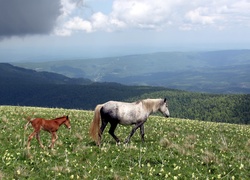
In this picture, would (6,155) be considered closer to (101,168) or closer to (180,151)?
(101,168)

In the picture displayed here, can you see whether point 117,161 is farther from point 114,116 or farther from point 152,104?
point 152,104

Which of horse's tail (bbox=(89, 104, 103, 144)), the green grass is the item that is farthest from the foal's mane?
horse's tail (bbox=(89, 104, 103, 144))

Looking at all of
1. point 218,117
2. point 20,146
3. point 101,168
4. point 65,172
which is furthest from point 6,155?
point 218,117

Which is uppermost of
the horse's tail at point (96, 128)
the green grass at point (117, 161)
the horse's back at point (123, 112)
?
the horse's back at point (123, 112)

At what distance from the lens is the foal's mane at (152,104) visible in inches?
709

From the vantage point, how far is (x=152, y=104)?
18.4 m

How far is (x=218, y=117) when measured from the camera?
19725 centimetres

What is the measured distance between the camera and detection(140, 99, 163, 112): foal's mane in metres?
18.0

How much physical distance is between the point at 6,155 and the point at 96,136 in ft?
16.0

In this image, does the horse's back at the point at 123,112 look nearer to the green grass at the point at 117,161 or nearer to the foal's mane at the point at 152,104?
the foal's mane at the point at 152,104

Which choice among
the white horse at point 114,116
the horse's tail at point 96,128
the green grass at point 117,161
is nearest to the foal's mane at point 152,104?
the white horse at point 114,116

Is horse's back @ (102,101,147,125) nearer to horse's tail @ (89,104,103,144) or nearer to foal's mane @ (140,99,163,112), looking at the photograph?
horse's tail @ (89,104,103,144)

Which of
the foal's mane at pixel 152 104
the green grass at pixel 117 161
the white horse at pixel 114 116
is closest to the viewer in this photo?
the green grass at pixel 117 161

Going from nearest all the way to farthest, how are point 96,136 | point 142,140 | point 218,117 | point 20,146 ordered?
point 20,146 < point 96,136 < point 142,140 < point 218,117
